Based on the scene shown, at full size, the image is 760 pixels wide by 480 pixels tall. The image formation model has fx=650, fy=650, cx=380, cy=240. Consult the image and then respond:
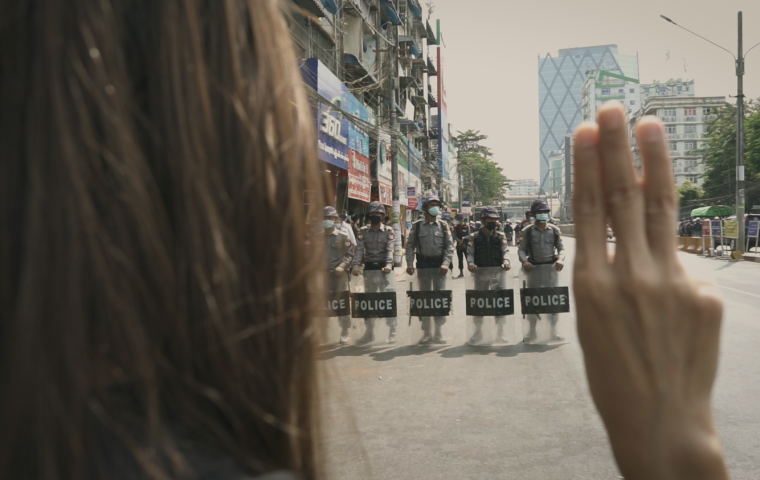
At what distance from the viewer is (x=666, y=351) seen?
0.73 meters

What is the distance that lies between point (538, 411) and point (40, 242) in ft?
15.0

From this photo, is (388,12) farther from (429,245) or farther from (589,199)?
(589,199)

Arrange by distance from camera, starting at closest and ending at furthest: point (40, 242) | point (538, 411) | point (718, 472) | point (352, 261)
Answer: point (40, 242)
point (718, 472)
point (538, 411)
point (352, 261)

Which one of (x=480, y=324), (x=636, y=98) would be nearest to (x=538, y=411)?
(x=480, y=324)

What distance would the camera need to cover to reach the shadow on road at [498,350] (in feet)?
23.4

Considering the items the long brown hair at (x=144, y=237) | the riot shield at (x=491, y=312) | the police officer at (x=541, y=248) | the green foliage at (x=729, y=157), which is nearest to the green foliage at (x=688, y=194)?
the green foliage at (x=729, y=157)

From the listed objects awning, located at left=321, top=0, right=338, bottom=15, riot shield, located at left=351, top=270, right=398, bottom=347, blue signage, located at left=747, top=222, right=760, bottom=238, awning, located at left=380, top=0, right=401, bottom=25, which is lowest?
riot shield, located at left=351, top=270, right=398, bottom=347

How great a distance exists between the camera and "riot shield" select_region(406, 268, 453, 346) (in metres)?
7.95

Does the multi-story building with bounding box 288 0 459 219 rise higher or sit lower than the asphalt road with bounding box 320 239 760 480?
higher

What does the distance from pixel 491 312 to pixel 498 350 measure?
24.1 inches

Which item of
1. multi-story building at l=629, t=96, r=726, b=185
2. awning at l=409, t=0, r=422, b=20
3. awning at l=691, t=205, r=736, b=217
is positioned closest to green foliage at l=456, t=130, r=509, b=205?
multi-story building at l=629, t=96, r=726, b=185

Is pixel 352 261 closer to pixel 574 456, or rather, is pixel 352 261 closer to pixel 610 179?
pixel 574 456

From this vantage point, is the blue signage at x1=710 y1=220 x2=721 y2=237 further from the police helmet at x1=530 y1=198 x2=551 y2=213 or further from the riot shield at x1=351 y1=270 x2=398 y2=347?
the riot shield at x1=351 y1=270 x2=398 y2=347

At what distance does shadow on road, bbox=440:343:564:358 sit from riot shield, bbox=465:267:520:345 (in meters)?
0.18
